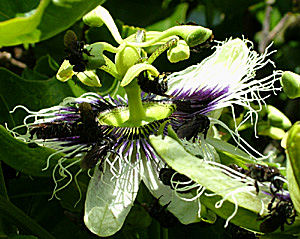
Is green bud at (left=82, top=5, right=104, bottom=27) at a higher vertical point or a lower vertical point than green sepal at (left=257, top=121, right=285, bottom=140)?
higher

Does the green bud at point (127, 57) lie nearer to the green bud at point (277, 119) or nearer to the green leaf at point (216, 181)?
the green leaf at point (216, 181)

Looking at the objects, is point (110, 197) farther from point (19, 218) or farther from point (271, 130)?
point (271, 130)

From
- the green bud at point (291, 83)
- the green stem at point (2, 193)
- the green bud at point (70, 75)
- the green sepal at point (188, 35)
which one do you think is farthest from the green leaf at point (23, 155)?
the green bud at point (291, 83)

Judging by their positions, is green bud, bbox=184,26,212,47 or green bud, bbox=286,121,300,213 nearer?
green bud, bbox=286,121,300,213

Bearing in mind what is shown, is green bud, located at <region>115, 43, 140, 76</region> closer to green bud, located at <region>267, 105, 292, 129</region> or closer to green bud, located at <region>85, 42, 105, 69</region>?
green bud, located at <region>85, 42, 105, 69</region>

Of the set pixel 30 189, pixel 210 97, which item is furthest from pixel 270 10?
pixel 30 189

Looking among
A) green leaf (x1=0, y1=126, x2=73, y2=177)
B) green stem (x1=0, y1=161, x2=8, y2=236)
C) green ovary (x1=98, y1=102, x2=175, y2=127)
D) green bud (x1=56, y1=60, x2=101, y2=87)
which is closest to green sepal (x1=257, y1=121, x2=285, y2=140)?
green ovary (x1=98, y1=102, x2=175, y2=127)
